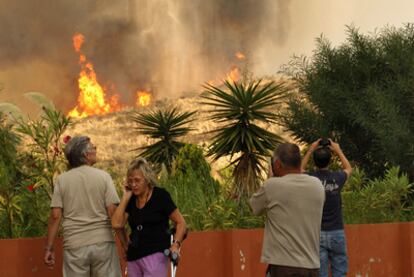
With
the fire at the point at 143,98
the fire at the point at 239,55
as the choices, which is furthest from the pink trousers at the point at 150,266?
the fire at the point at 239,55

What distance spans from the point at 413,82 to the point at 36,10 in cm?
5562

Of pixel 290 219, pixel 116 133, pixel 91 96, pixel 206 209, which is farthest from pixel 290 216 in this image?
pixel 91 96

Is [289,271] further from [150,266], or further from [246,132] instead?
[246,132]

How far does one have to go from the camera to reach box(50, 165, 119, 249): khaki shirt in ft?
29.3

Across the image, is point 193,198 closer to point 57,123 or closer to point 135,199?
point 57,123

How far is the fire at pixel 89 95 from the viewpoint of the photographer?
261ft

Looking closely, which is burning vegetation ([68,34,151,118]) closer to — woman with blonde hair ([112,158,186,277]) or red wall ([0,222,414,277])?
red wall ([0,222,414,277])

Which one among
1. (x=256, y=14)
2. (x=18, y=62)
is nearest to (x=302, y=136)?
(x=18, y=62)

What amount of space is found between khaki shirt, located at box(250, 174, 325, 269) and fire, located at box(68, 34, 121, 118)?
231ft

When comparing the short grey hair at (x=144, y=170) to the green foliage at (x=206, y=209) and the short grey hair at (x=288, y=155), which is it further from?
the green foliage at (x=206, y=209)

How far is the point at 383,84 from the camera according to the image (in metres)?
29.7

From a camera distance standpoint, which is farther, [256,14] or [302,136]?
[256,14]

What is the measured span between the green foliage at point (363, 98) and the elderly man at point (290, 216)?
67.9 feet

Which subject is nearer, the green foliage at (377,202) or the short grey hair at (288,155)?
the short grey hair at (288,155)
